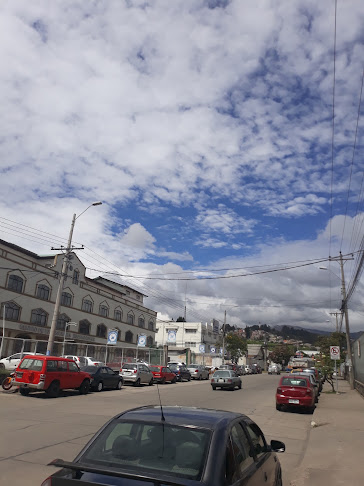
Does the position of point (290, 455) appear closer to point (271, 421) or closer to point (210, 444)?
point (271, 421)

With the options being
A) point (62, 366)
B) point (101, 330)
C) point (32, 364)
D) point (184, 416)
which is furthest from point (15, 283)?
point (184, 416)

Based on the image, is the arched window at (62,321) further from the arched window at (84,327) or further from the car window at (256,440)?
the car window at (256,440)

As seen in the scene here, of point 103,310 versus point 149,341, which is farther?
point 149,341

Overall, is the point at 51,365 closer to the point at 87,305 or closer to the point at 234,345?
the point at 87,305

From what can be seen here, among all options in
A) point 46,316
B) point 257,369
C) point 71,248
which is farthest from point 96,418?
point 257,369

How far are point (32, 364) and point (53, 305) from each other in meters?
26.1

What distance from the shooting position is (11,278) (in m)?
38.1

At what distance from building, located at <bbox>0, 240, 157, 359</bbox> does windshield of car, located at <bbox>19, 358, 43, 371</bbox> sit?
9503 millimetres

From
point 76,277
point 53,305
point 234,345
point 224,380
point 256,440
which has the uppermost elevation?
point 76,277

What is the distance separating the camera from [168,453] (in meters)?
3.50

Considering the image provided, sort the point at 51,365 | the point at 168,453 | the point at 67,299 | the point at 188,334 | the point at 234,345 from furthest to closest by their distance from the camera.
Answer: the point at 188,334 → the point at 234,345 → the point at 67,299 → the point at 51,365 → the point at 168,453

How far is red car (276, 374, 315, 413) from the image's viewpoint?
683 inches

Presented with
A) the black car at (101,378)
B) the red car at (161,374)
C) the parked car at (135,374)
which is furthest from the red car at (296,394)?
the red car at (161,374)

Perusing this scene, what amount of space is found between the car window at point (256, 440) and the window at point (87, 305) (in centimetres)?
4707
